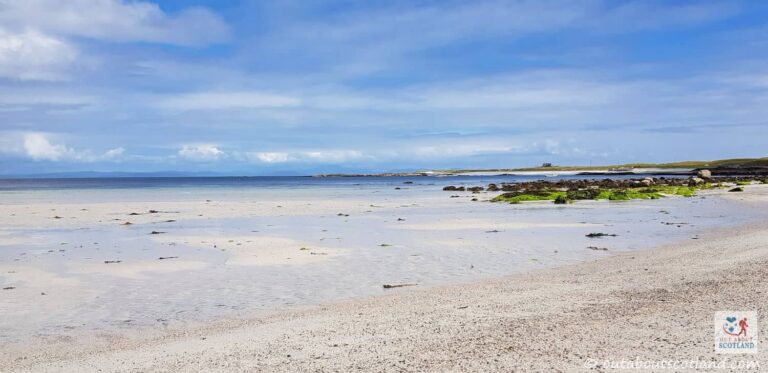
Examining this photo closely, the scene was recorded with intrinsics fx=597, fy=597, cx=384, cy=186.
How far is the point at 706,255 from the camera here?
15234mm

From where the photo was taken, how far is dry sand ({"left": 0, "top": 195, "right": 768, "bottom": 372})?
293 inches

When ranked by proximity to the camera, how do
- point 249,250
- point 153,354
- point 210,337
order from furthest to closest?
point 249,250 → point 210,337 → point 153,354

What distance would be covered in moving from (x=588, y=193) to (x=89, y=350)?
42740mm

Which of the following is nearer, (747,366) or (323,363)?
(747,366)

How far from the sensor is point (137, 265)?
1686 cm

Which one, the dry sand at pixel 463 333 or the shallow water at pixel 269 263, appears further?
the shallow water at pixel 269 263

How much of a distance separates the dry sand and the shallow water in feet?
4.74

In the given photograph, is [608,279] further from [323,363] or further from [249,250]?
[249,250]

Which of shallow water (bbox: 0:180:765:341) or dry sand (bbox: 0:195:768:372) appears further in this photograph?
shallow water (bbox: 0:180:765:341)

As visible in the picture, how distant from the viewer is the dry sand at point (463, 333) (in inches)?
293

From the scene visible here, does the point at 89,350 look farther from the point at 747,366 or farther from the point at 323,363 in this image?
the point at 747,366

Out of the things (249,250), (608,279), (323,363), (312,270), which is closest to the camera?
(323,363)

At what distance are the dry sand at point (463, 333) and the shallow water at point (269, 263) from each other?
1.44m

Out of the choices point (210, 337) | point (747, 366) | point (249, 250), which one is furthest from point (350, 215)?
point (747, 366)
